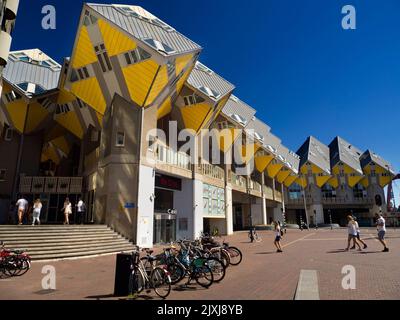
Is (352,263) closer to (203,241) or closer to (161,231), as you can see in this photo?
(203,241)

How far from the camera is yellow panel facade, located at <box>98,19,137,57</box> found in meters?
19.2

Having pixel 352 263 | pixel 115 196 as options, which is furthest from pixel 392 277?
pixel 115 196

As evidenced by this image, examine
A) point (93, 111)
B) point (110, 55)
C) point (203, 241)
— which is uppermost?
point (110, 55)

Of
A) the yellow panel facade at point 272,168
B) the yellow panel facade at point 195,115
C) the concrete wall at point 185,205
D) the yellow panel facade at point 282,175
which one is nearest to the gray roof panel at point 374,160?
the yellow panel facade at point 282,175

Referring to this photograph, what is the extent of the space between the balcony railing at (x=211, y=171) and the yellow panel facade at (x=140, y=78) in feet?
32.0

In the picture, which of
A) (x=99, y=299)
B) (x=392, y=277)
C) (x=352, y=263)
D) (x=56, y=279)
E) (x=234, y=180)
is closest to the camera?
(x=99, y=299)

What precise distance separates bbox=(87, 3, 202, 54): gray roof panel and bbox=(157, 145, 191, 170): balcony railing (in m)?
7.45

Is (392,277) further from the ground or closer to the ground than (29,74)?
closer to the ground

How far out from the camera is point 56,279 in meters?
9.22

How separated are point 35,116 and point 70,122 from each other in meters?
3.06

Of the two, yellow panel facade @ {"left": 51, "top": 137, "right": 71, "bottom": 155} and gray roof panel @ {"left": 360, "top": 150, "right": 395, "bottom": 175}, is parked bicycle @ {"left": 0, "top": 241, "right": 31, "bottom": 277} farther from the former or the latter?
gray roof panel @ {"left": 360, "top": 150, "right": 395, "bottom": 175}

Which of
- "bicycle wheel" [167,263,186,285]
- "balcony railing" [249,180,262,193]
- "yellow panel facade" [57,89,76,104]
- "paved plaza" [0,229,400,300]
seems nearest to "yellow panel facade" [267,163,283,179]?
"balcony railing" [249,180,262,193]

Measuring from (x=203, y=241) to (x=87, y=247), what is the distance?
6.95 m

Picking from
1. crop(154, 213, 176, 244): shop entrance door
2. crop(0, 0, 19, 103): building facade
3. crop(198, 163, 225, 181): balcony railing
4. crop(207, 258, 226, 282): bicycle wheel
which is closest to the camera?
crop(207, 258, 226, 282): bicycle wheel
